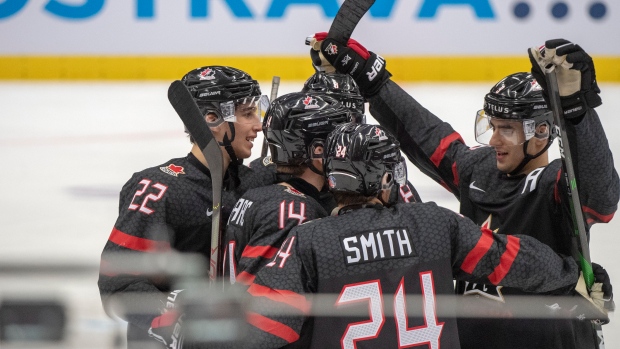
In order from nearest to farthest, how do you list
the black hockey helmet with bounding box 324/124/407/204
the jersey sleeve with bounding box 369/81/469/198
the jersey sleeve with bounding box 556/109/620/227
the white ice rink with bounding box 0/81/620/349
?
the black hockey helmet with bounding box 324/124/407/204, the jersey sleeve with bounding box 556/109/620/227, the jersey sleeve with bounding box 369/81/469/198, the white ice rink with bounding box 0/81/620/349

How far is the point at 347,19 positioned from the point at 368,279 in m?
1.24

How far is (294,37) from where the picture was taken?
6.86 metres

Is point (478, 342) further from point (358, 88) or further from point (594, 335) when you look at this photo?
point (358, 88)

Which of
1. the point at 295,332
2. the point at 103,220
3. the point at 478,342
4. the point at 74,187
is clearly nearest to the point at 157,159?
the point at 74,187

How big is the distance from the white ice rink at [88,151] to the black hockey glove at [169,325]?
82 cm

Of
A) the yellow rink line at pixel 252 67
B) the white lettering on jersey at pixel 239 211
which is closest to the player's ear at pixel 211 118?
the white lettering on jersey at pixel 239 211

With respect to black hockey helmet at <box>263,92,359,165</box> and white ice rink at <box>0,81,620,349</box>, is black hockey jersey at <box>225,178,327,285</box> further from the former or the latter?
white ice rink at <box>0,81,620,349</box>

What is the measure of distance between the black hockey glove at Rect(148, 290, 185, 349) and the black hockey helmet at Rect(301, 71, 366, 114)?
0.78 meters

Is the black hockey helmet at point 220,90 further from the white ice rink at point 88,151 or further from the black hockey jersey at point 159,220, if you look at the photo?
the white ice rink at point 88,151

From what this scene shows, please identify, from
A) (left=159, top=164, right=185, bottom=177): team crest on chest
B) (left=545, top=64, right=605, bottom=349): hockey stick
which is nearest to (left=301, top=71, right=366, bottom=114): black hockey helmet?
(left=159, top=164, right=185, bottom=177): team crest on chest

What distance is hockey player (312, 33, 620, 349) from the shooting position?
8.11 feet

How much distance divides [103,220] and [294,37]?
2.60 m

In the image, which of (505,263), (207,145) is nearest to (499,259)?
(505,263)

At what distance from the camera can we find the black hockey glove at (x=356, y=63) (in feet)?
10.4
